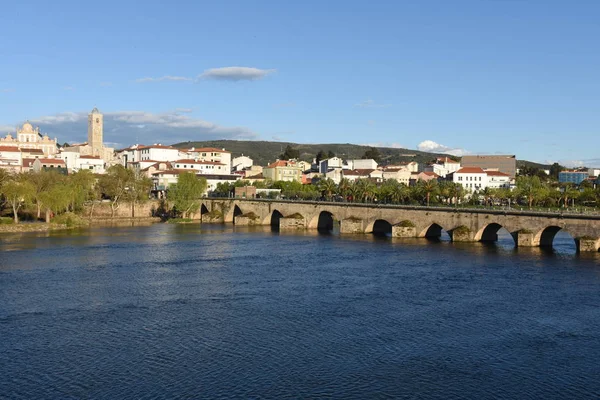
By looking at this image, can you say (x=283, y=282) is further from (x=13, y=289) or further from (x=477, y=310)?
(x=13, y=289)

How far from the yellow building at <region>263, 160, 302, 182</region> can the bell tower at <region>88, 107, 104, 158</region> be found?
54.2m

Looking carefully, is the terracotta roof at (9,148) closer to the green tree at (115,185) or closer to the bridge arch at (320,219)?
the green tree at (115,185)

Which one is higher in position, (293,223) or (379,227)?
(293,223)

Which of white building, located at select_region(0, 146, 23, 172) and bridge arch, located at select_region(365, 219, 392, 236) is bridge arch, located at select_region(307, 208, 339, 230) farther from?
white building, located at select_region(0, 146, 23, 172)

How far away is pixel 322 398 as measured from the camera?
2377 cm

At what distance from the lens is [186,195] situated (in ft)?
352

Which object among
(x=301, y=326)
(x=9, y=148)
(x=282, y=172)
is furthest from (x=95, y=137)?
(x=301, y=326)

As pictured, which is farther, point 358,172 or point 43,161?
point 358,172

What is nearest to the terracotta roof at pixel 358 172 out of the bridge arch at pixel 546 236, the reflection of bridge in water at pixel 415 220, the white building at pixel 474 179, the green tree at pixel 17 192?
the white building at pixel 474 179

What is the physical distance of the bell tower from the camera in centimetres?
18250

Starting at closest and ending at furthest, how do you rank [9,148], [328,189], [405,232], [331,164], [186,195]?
1. [405,232]
2. [328,189]
3. [186,195]
4. [9,148]
5. [331,164]

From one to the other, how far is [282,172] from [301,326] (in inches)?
5058

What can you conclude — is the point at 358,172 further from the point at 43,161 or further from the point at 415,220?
the point at 415,220

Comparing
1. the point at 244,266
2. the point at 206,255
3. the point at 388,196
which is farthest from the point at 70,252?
the point at 388,196
